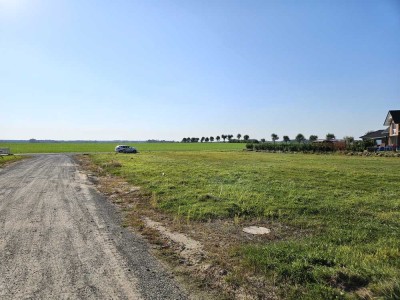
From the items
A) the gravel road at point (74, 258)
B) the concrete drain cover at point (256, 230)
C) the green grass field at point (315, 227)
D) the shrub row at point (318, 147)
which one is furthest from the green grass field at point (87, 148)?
the concrete drain cover at point (256, 230)

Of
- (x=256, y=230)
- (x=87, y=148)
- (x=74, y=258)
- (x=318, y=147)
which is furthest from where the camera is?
(x=87, y=148)

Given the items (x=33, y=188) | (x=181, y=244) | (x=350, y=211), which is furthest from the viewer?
(x=33, y=188)

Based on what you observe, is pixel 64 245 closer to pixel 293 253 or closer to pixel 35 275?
pixel 35 275

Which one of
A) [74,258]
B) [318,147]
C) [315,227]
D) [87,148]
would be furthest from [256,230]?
[87,148]

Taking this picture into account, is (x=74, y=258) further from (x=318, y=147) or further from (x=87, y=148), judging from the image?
(x=87, y=148)

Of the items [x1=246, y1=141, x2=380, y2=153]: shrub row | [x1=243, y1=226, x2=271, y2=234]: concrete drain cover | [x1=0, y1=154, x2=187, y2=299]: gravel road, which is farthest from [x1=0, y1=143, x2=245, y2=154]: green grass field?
[x1=243, y1=226, x2=271, y2=234]: concrete drain cover

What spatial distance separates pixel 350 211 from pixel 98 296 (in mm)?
7290

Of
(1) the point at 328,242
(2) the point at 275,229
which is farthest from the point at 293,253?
(2) the point at 275,229

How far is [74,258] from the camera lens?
5.19m

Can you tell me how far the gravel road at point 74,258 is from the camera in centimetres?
407

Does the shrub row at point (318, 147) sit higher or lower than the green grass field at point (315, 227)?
higher

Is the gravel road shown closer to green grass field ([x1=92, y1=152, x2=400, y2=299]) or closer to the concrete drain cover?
green grass field ([x1=92, y1=152, x2=400, y2=299])

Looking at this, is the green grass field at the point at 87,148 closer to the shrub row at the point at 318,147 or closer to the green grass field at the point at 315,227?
the shrub row at the point at 318,147

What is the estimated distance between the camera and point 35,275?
450cm
